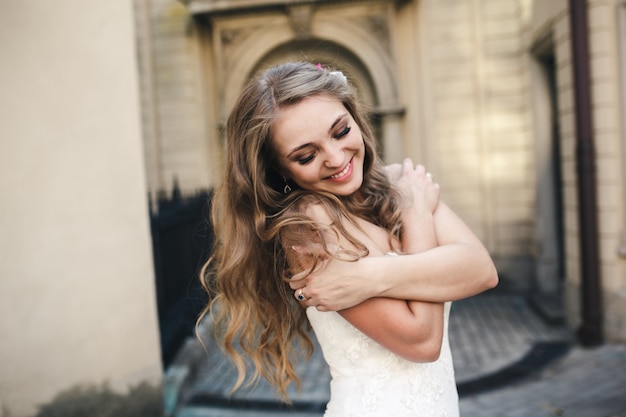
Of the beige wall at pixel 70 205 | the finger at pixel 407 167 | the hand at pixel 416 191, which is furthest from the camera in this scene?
the beige wall at pixel 70 205

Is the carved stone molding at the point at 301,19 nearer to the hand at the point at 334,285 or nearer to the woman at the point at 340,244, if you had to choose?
the woman at the point at 340,244

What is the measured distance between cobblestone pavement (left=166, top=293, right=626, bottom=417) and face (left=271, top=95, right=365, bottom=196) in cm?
335

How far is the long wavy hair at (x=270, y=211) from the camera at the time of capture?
5.17 feet

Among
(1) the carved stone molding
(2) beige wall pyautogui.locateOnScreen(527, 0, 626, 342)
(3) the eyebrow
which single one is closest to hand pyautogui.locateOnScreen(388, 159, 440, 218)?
(3) the eyebrow

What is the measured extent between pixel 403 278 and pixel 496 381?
4.05 meters

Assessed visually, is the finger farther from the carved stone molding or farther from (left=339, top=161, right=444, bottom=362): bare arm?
the carved stone molding

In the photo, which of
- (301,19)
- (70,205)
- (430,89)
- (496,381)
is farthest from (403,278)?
(301,19)

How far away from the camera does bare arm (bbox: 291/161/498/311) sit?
1.53 metres

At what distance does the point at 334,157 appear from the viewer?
5.12 ft

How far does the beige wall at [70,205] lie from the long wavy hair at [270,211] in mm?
2144

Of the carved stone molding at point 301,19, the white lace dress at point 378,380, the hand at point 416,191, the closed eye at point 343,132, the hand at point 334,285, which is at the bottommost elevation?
the white lace dress at point 378,380

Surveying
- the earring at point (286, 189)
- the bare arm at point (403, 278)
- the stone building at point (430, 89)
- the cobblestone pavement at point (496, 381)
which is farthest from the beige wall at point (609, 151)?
the earring at point (286, 189)

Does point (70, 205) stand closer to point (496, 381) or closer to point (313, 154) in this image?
point (313, 154)

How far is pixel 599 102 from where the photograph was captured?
5586 mm
